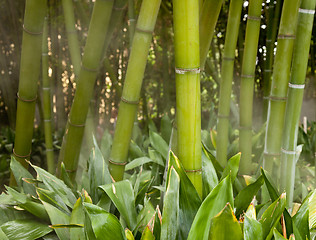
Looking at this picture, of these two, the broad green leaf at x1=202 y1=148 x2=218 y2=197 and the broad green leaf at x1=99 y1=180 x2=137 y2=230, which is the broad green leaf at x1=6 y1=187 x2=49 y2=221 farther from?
the broad green leaf at x1=202 y1=148 x2=218 y2=197

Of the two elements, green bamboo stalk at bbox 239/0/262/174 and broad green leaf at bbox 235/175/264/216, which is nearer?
broad green leaf at bbox 235/175/264/216

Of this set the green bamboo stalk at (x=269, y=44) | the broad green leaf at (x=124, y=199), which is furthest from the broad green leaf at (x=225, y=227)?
the green bamboo stalk at (x=269, y=44)

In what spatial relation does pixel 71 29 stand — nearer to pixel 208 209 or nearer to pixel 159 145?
pixel 159 145

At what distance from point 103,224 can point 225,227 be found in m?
0.24

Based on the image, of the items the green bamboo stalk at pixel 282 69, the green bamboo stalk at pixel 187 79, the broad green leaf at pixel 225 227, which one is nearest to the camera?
the broad green leaf at pixel 225 227

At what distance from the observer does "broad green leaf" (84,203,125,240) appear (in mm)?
735

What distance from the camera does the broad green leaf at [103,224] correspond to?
0.73 m

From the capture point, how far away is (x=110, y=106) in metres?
2.67

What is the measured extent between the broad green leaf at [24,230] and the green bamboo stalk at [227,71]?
1.98 ft

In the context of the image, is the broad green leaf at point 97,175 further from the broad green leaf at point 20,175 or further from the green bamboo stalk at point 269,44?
the green bamboo stalk at point 269,44

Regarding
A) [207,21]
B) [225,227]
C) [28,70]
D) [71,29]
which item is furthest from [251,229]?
[71,29]

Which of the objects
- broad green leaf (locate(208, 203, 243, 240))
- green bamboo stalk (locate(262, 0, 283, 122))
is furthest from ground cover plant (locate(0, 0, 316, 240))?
green bamboo stalk (locate(262, 0, 283, 122))

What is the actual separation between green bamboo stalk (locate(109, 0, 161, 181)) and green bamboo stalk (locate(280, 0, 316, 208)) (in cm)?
33

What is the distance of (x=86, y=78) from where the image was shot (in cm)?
111
